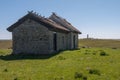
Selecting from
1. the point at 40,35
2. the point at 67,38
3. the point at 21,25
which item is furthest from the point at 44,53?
the point at 67,38

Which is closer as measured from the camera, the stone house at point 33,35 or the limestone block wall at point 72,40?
the stone house at point 33,35

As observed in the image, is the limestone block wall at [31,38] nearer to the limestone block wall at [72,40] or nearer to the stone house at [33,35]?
the stone house at [33,35]

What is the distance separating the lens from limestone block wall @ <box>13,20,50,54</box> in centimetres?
3250

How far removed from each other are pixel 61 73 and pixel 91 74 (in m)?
1.84

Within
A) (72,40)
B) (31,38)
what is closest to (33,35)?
(31,38)

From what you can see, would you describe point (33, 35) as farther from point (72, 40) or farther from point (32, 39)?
point (72, 40)

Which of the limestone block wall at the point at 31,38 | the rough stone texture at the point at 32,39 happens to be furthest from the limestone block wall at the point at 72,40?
the limestone block wall at the point at 31,38

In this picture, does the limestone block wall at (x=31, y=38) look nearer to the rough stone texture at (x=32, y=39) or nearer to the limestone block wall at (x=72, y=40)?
the rough stone texture at (x=32, y=39)

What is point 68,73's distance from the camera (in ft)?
56.1

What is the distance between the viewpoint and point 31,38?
109 feet

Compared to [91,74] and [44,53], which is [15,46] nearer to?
[44,53]

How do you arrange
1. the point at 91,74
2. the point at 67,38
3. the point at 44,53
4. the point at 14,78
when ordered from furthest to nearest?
the point at 67,38 → the point at 44,53 → the point at 91,74 → the point at 14,78

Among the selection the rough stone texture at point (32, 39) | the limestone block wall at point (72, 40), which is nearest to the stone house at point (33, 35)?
the rough stone texture at point (32, 39)

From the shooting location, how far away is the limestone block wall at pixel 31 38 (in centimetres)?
3250
